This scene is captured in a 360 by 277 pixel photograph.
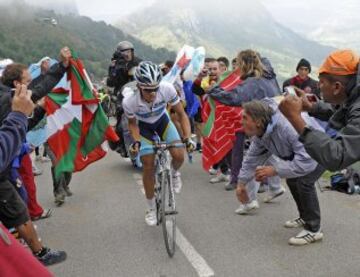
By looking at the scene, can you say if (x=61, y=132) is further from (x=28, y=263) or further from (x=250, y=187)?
(x=28, y=263)

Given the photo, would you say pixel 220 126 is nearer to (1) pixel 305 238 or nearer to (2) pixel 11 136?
(1) pixel 305 238

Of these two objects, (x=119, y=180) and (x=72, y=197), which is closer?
(x=72, y=197)

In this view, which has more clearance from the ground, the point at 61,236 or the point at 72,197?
the point at 61,236

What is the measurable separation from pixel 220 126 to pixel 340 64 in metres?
5.20

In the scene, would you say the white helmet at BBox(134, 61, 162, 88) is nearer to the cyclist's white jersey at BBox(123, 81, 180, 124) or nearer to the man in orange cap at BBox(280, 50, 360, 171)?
the cyclist's white jersey at BBox(123, 81, 180, 124)

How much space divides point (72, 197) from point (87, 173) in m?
2.01

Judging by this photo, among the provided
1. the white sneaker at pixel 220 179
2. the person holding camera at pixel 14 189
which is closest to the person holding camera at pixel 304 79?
the white sneaker at pixel 220 179

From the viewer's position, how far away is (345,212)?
6.48 meters

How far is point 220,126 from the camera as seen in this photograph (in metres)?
8.21

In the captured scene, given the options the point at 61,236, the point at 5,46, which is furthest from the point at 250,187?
the point at 5,46

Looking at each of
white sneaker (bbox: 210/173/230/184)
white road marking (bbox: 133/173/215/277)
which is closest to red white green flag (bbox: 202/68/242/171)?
white sneaker (bbox: 210/173/230/184)

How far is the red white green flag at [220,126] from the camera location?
7754mm

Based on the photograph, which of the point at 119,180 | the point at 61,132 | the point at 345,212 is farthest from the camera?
the point at 119,180

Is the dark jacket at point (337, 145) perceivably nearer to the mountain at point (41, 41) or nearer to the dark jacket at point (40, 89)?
the dark jacket at point (40, 89)
